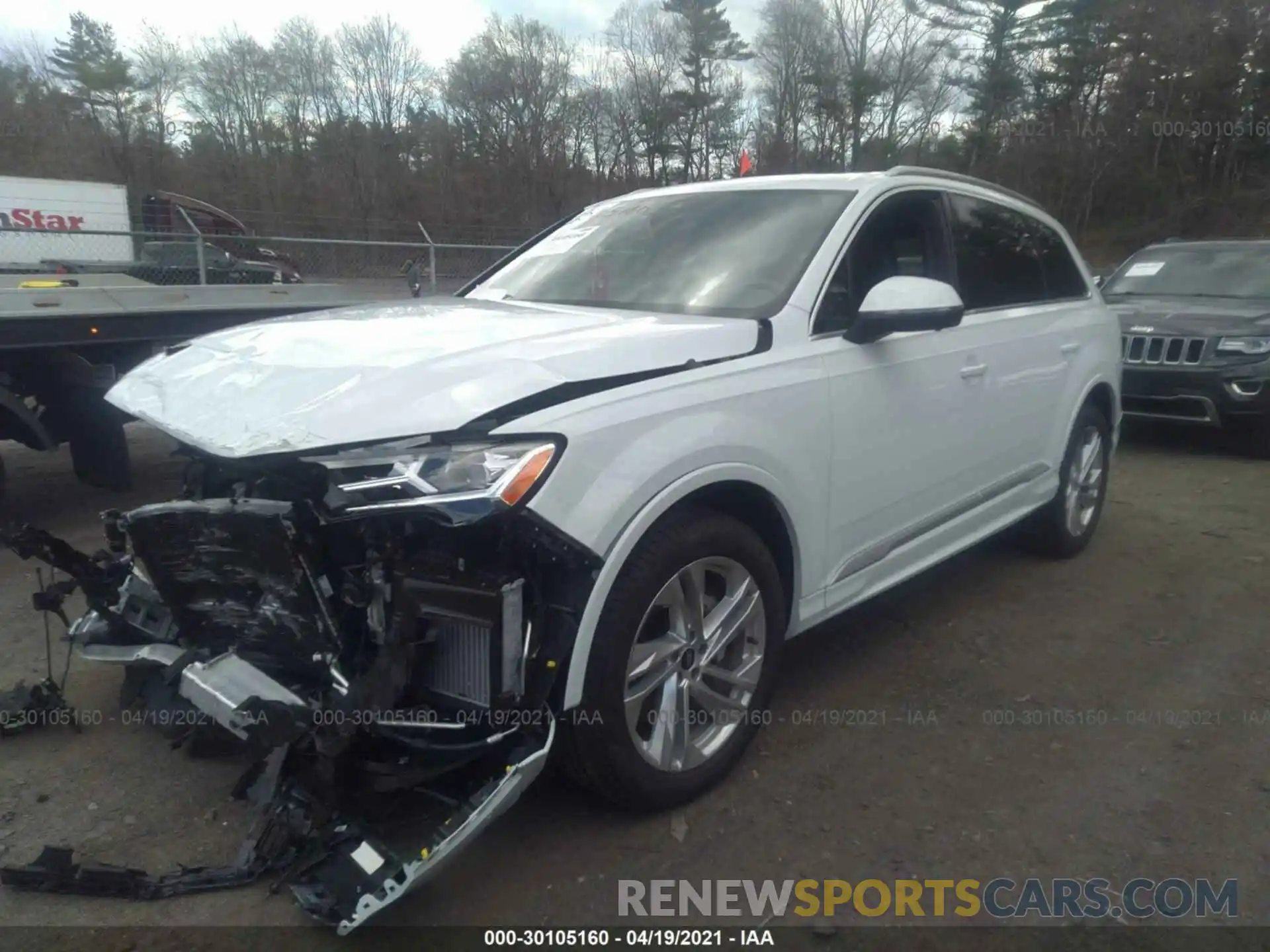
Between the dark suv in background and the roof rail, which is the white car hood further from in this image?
the dark suv in background

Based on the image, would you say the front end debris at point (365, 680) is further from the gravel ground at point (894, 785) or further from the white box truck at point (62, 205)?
the white box truck at point (62, 205)

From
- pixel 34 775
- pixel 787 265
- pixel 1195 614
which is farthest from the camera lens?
pixel 1195 614

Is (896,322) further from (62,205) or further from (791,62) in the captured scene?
(791,62)

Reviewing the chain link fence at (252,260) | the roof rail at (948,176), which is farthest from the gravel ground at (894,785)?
the chain link fence at (252,260)

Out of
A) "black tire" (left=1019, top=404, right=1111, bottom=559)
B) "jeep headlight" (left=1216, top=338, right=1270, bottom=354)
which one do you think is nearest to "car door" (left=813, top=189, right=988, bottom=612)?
"black tire" (left=1019, top=404, right=1111, bottom=559)

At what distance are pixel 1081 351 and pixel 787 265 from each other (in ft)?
7.53

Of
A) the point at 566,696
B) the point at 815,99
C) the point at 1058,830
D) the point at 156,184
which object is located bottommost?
the point at 1058,830

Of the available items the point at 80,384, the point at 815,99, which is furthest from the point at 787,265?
the point at 815,99

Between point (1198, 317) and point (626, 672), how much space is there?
7.38 metres

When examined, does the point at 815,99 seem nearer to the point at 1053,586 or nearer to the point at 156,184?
A: the point at 156,184

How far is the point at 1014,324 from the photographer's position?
13.7 ft

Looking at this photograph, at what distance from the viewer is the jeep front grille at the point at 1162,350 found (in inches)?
300

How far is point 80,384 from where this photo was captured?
544 cm

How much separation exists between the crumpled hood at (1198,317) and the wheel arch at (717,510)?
20.2ft
